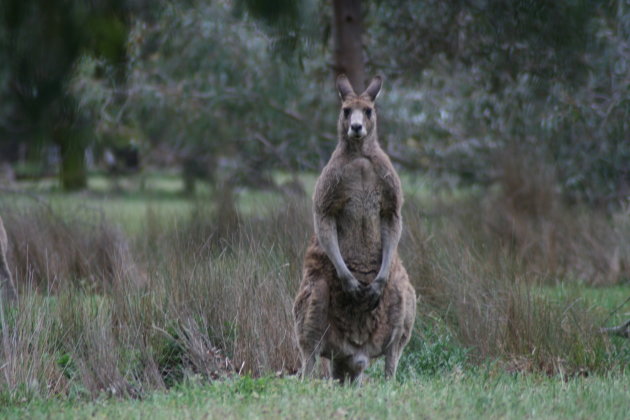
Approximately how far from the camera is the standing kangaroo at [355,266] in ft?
19.7

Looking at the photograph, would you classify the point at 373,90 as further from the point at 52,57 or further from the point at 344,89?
the point at 52,57

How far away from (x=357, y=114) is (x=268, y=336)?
176 cm

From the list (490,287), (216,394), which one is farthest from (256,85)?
(216,394)

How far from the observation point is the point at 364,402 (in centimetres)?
474

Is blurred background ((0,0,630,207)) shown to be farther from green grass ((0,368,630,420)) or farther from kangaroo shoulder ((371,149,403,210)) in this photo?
green grass ((0,368,630,420))

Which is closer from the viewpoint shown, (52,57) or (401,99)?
(52,57)

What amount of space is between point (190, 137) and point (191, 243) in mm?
6505

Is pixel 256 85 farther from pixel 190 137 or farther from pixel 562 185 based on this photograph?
pixel 562 185

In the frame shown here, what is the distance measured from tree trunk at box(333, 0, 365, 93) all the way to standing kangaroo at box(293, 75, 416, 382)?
3720mm

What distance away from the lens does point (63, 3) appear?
216cm

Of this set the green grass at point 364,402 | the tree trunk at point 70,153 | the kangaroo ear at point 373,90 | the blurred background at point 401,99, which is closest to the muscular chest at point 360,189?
the kangaroo ear at point 373,90

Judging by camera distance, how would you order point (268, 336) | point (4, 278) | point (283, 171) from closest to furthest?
1. point (268, 336)
2. point (4, 278)
3. point (283, 171)

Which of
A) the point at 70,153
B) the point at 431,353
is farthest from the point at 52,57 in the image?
the point at 431,353

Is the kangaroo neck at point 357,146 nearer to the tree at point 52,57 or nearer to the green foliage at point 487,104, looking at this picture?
the green foliage at point 487,104
